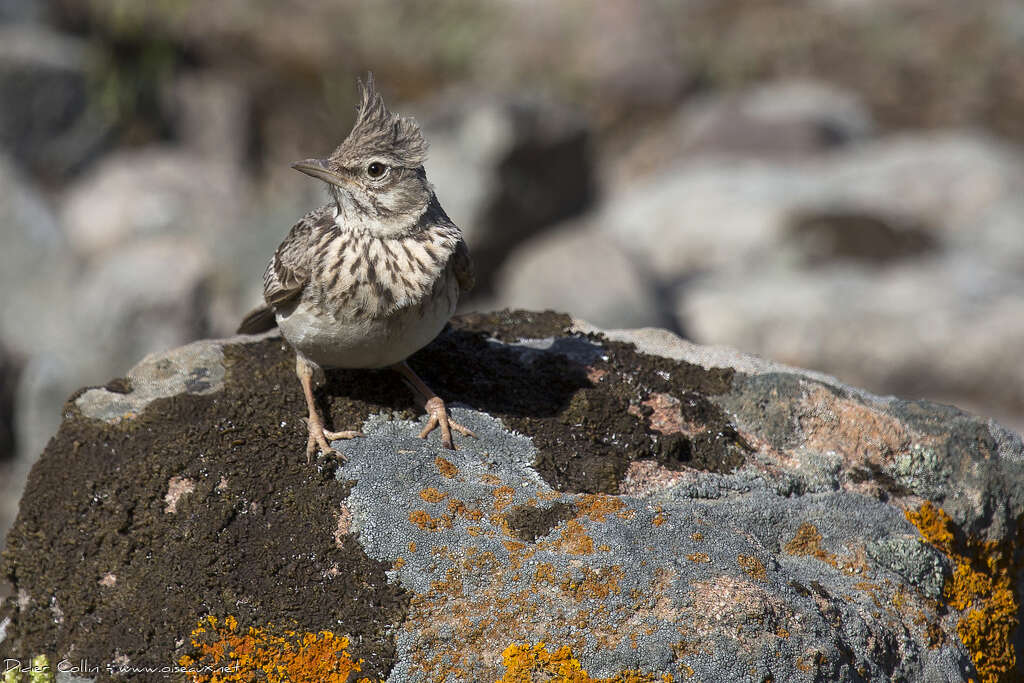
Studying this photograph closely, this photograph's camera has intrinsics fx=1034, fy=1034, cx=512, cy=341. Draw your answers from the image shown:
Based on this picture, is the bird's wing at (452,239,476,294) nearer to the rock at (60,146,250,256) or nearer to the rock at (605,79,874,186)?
the rock at (60,146,250,256)

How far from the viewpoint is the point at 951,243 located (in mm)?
16594

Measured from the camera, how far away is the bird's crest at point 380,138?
5.26 metres

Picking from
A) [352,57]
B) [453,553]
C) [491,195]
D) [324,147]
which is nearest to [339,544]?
[453,553]

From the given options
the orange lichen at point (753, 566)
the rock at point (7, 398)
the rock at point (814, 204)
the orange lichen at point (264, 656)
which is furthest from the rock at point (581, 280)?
the orange lichen at point (264, 656)

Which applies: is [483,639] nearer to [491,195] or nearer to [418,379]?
[418,379]

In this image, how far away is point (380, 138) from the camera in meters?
5.28

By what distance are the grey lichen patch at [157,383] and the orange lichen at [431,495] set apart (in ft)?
4.88

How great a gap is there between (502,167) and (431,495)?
34.5ft

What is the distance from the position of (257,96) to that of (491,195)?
26.9 ft

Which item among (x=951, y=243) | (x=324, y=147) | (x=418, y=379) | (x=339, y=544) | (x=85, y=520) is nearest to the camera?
(x=339, y=544)

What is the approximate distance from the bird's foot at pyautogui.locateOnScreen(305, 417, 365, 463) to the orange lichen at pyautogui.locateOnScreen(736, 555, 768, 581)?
6.31 feet

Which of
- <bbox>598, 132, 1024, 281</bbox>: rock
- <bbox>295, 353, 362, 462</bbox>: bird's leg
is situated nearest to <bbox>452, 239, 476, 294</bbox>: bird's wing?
<bbox>295, 353, 362, 462</bbox>: bird's leg

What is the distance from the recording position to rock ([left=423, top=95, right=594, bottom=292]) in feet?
47.8

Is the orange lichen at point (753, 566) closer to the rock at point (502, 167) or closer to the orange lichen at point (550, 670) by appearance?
the orange lichen at point (550, 670)
